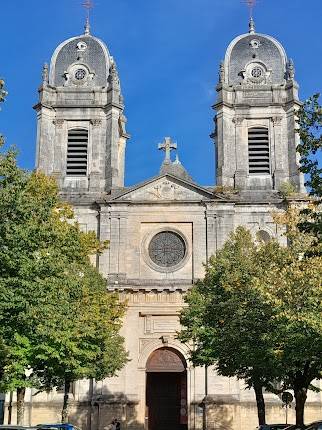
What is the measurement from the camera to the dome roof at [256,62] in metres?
46.1

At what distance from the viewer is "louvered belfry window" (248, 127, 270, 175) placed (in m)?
43.9

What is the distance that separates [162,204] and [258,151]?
706cm

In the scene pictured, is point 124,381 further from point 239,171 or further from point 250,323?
point 250,323

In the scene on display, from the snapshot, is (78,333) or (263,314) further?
(78,333)

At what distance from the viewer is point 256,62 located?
46.2 metres

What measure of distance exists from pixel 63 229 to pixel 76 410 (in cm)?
1752

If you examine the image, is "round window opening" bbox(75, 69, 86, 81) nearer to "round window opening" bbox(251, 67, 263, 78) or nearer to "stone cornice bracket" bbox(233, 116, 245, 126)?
"stone cornice bracket" bbox(233, 116, 245, 126)

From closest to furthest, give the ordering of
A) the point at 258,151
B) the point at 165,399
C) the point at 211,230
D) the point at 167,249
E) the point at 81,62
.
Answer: the point at 165,399 < the point at 211,230 < the point at 167,249 < the point at 258,151 < the point at 81,62

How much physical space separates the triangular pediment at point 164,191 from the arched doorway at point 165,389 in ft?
29.5

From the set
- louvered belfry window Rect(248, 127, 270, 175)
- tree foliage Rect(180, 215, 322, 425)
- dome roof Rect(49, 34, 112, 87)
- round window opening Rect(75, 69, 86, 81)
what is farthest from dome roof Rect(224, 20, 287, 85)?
tree foliage Rect(180, 215, 322, 425)

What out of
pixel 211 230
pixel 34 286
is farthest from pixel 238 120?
pixel 34 286

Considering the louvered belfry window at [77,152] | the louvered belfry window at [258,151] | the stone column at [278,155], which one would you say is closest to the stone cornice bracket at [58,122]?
the louvered belfry window at [77,152]

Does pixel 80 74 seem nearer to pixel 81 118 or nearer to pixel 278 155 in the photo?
pixel 81 118

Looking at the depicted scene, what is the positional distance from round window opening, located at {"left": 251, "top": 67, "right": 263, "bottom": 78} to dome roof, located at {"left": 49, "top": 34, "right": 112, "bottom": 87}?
31.2ft
